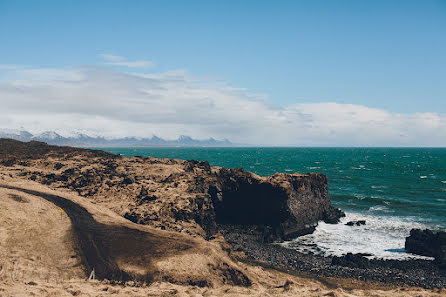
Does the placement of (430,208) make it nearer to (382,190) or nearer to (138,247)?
(382,190)

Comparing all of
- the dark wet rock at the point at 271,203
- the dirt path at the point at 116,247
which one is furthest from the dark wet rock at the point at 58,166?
the dark wet rock at the point at 271,203

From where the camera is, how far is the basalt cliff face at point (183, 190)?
108 feet

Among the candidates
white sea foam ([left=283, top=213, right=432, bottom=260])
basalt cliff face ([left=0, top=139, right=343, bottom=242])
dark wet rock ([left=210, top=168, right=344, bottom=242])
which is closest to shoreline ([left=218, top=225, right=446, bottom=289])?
white sea foam ([left=283, top=213, right=432, bottom=260])

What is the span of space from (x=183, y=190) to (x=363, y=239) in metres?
24.4

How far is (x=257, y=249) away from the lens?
114 feet

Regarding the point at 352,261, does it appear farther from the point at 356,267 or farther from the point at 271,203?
the point at 271,203

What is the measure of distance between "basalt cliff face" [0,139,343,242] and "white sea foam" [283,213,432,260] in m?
1.96

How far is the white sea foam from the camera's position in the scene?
35.5 meters

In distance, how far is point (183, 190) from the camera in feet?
123

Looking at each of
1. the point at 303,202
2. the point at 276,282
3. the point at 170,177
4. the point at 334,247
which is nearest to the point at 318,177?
the point at 303,202

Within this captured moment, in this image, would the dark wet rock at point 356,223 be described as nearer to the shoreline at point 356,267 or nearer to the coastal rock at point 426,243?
the coastal rock at point 426,243

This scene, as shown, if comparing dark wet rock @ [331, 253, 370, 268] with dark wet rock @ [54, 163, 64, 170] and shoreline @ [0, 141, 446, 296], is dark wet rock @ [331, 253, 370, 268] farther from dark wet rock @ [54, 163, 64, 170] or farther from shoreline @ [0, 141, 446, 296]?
dark wet rock @ [54, 163, 64, 170]

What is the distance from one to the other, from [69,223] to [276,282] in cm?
1646

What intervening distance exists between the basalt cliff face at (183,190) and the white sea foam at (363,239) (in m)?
1.96
